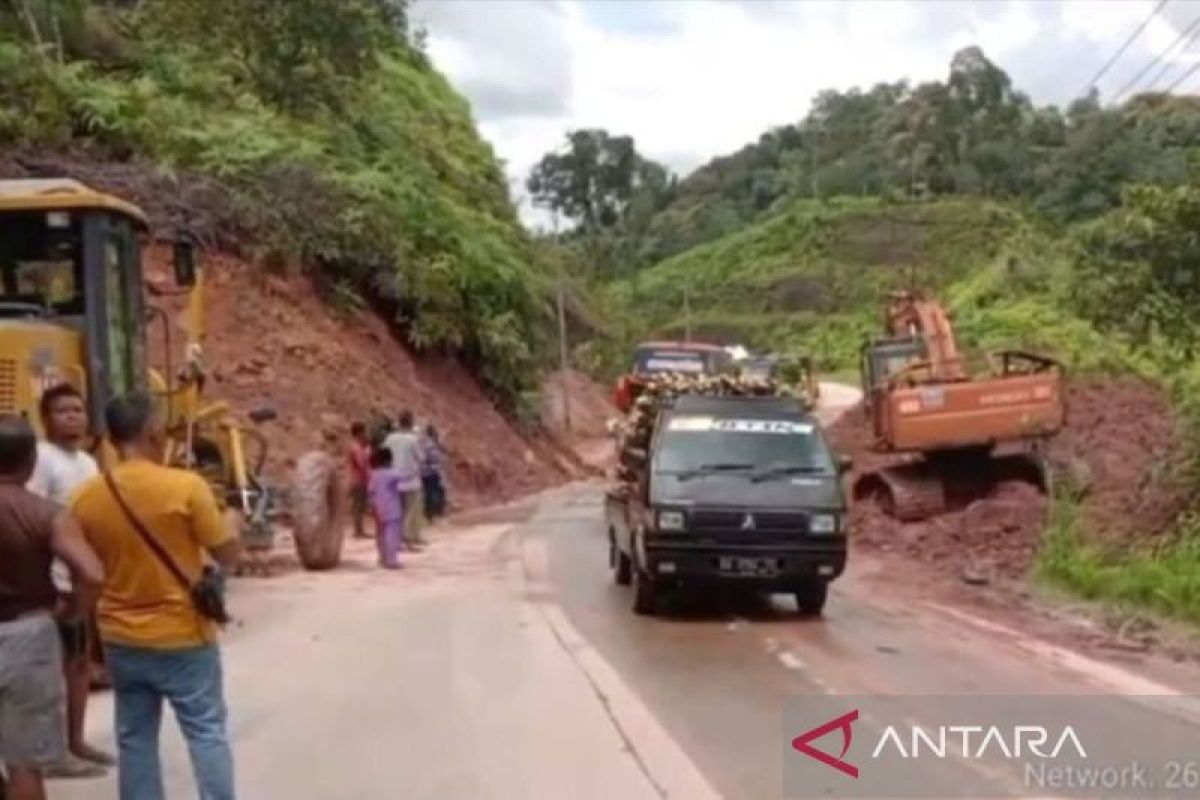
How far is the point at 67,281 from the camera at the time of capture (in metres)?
13.2

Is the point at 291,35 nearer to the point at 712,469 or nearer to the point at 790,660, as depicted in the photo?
the point at 712,469

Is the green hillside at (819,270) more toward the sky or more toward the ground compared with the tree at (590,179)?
more toward the ground

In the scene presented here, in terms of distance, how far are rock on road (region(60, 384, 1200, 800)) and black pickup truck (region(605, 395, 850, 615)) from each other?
1.49 feet

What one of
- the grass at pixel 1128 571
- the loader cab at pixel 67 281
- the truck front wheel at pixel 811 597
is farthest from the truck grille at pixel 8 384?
the grass at pixel 1128 571

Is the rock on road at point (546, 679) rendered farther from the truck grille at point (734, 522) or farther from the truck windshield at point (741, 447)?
the truck windshield at point (741, 447)

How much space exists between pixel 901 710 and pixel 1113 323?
38.4ft

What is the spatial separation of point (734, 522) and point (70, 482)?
8.05m

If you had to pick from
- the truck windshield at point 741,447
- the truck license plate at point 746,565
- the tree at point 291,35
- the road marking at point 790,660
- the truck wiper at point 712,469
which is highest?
the tree at point 291,35

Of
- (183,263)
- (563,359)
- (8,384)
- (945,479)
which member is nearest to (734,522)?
(183,263)

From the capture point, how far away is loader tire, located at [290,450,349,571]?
20.8m

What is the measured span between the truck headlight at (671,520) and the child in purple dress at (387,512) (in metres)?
5.62

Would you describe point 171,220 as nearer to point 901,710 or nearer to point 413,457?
point 413,457

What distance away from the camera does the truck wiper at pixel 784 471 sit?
1711 centimetres

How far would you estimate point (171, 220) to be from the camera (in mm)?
31641
